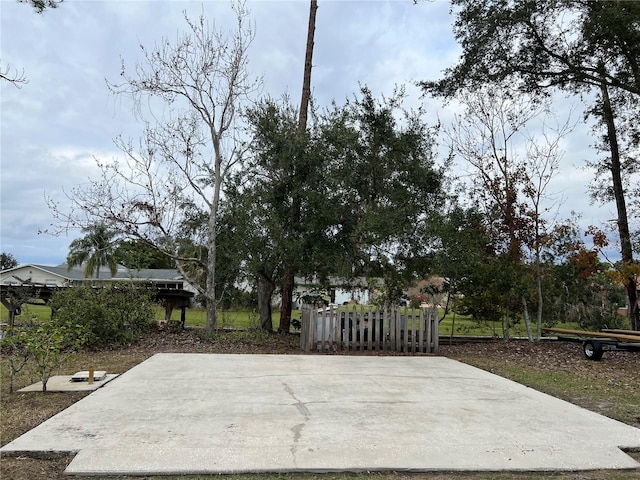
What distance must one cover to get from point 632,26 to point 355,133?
609cm

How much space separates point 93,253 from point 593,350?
28681mm

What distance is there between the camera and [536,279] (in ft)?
42.0

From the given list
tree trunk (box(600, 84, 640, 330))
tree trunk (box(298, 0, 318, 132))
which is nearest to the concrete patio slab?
tree trunk (box(298, 0, 318, 132))

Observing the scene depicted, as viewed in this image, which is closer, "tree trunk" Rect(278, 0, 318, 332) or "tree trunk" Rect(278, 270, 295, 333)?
"tree trunk" Rect(278, 0, 318, 332)

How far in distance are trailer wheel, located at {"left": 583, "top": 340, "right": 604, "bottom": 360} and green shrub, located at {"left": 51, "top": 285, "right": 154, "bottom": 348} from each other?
9862mm

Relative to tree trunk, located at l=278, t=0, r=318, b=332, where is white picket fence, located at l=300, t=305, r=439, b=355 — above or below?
below

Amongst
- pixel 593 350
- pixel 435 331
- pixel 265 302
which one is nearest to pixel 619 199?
pixel 593 350

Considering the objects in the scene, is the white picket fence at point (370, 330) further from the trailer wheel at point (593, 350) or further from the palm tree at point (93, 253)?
the palm tree at point (93, 253)

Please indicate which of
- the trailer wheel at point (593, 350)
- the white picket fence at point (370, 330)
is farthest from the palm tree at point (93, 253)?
the trailer wheel at point (593, 350)

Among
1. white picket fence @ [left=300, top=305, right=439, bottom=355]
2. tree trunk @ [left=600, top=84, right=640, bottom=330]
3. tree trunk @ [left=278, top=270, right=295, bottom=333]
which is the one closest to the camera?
white picket fence @ [left=300, top=305, right=439, bottom=355]

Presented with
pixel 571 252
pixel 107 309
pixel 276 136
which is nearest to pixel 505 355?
pixel 571 252

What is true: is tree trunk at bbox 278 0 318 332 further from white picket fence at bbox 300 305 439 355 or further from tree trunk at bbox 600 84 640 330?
tree trunk at bbox 600 84 640 330

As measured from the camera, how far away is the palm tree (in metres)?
12.2

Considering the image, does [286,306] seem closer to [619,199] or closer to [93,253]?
[619,199]
